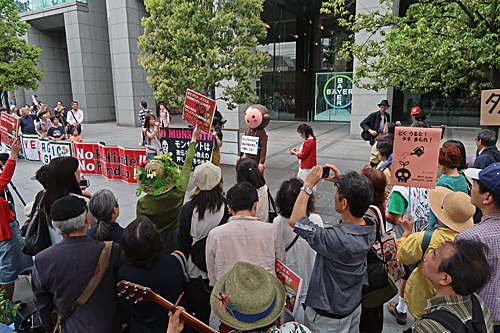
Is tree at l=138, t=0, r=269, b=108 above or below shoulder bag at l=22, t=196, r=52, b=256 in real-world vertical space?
above

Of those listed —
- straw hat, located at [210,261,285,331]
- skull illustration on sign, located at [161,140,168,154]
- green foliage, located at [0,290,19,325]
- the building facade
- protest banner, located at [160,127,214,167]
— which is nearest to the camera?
straw hat, located at [210,261,285,331]

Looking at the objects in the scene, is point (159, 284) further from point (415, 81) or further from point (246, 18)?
point (246, 18)

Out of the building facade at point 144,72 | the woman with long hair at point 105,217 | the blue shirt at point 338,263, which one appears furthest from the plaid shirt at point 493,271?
the building facade at point 144,72

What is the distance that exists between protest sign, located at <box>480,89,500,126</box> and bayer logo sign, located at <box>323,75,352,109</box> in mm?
15982

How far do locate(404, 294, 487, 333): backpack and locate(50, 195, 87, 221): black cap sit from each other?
229cm

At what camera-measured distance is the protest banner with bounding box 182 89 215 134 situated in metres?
6.44

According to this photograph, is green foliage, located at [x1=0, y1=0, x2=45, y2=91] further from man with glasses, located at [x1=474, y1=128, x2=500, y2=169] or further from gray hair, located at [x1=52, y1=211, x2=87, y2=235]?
man with glasses, located at [x1=474, y1=128, x2=500, y2=169]

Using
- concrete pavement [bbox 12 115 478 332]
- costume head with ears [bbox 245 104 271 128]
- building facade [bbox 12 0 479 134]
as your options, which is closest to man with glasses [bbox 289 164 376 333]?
concrete pavement [bbox 12 115 478 332]

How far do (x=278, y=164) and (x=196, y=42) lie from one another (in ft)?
14.9

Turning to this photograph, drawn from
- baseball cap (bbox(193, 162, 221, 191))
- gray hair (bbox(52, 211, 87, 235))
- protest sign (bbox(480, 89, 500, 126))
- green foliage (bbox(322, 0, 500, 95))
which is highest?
green foliage (bbox(322, 0, 500, 95))

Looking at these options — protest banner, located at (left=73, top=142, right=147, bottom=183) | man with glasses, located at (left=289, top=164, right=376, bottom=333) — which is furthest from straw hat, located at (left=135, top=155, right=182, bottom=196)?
protest banner, located at (left=73, top=142, right=147, bottom=183)

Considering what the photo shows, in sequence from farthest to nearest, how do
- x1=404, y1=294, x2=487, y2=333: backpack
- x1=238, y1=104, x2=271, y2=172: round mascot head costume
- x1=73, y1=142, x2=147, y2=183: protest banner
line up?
x1=73, y1=142, x2=147, y2=183: protest banner < x1=238, y1=104, x2=271, y2=172: round mascot head costume < x1=404, y1=294, x2=487, y2=333: backpack

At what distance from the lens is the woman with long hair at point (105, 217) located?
9.45ft

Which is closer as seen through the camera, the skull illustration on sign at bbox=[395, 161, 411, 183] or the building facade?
the skull illustration on sign at bbox=[395, 161, 411, 183]
